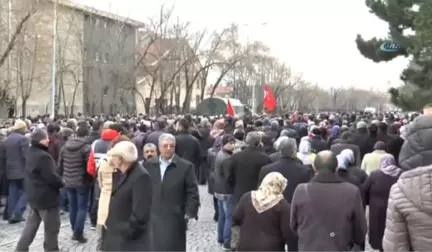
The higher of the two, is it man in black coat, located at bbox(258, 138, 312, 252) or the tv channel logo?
the tv channel logo

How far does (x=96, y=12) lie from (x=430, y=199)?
46402mm

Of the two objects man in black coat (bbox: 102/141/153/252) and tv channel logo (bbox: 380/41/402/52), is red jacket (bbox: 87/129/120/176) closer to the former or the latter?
man in black coat (bbox: 102/141/153/252)

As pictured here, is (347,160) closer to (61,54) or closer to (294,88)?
(61,54)

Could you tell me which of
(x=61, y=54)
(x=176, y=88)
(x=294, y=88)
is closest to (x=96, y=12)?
(x=61, y=54)

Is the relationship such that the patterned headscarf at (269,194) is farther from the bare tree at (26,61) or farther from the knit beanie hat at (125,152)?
the bare tree at (26,61)

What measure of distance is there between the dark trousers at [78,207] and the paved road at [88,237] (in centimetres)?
24

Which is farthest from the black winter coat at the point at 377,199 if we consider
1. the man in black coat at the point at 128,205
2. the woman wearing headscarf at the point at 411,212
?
the woman wearing headscarf at the point at 411,212

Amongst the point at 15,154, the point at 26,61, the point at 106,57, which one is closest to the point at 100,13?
the point at 106,57

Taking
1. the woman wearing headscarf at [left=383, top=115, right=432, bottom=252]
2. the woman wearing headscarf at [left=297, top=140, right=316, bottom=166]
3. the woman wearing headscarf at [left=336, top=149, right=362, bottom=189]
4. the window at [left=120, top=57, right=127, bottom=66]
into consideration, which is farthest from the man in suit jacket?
the window at [left=120, top=57, right=127, bottom=66]

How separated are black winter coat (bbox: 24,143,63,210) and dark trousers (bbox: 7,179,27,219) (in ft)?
10.8

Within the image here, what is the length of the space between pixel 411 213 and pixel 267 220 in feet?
8.73

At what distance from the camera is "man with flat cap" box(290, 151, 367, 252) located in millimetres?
5836

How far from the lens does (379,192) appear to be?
8.05 m

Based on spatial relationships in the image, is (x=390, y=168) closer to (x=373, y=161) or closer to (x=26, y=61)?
(x=373, y=161)
